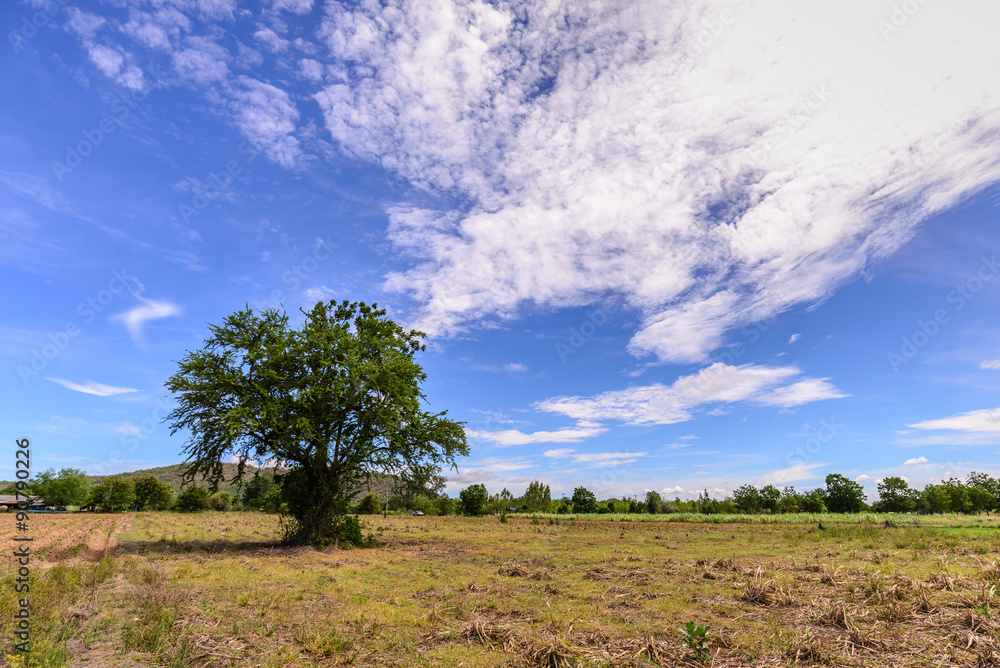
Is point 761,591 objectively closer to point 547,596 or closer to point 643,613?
point 643,613

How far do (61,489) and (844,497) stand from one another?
172175 mm

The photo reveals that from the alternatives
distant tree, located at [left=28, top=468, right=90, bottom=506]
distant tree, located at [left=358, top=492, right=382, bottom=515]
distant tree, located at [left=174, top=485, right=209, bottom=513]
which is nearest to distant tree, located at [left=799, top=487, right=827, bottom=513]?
distant tree, located at [left=358, top=492, right=382, bottom=515]

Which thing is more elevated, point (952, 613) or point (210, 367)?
point (210, 367)

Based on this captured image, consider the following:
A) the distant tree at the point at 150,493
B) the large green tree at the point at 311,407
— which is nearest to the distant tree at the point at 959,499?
the large green tree at the point at 311,407

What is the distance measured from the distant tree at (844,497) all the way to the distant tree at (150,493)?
13916 cm

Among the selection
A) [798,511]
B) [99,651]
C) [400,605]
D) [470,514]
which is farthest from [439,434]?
[798,511]

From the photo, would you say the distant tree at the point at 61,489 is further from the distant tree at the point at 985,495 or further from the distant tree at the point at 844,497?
the distant tree at the point at 985,495

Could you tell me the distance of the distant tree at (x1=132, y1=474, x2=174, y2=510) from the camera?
85188 mm

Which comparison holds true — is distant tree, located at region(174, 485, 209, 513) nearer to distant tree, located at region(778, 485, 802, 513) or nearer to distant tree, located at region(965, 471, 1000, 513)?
distant tree, located at region(778, 485, 802, 513)

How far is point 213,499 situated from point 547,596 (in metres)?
107

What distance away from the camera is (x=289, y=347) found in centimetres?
2441

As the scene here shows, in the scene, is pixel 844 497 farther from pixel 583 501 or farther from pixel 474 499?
pixel 474 499

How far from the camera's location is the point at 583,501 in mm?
105875

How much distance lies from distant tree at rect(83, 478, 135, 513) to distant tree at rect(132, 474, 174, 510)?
976 mm
